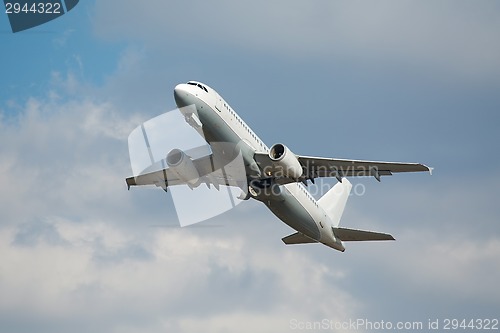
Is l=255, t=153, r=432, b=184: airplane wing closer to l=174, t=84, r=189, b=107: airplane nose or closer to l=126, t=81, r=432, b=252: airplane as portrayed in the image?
l=126, t=81, r=432, b=252: airplane

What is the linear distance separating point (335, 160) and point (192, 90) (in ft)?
32.4

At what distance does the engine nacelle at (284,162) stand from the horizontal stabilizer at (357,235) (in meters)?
Answer: 10.6

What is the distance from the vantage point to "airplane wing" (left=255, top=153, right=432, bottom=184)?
5162 centimetres

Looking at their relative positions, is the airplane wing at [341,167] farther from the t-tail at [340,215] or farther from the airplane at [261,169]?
the t-tail at [340,215]

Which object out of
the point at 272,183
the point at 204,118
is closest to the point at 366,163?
the point at 272,183

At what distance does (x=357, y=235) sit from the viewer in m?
61.1

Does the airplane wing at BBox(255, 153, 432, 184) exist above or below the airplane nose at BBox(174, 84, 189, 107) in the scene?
below

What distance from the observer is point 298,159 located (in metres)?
53.5

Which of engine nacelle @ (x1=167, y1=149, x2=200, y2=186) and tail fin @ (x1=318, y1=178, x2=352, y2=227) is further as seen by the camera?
tail fin @ (x1=318, y1=178, x2=352, y2=227)

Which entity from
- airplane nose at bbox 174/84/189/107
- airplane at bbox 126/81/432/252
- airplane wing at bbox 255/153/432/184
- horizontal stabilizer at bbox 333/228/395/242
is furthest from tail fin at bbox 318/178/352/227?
airplane nose at bbox 174/84/189/107

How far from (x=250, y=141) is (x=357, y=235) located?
1324cm

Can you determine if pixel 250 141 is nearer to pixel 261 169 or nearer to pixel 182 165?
pixel 261 169

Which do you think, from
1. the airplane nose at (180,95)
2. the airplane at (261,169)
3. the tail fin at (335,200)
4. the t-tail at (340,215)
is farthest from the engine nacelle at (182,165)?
the tail fin at (335,200)

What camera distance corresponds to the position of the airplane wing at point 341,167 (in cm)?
5162
